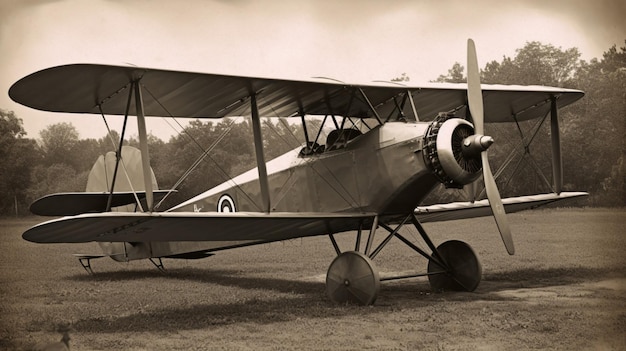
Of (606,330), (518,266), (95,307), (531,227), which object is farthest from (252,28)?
(531,227)

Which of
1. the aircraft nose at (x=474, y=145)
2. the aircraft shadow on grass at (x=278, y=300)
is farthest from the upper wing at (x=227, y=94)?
the aircraft shadow on grass at (x=278, y=300)

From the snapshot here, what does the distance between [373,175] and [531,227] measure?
1137cm

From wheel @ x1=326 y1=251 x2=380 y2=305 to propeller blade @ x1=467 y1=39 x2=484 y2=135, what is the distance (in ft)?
6.47

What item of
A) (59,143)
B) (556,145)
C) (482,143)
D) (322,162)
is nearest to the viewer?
(482,143)

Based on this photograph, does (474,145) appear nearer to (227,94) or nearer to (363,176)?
(363,176)

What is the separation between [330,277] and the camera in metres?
7.51

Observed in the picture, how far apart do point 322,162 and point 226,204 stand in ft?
7.59

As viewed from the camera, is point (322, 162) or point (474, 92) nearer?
point (474, 92)

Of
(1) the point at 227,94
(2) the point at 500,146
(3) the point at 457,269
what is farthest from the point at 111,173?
(2) the point at 500,146

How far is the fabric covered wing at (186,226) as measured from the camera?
5.98 m

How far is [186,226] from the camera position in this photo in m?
6.82

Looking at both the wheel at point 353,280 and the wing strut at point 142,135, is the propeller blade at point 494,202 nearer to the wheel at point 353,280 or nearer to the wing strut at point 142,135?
the wheel at point 353,280

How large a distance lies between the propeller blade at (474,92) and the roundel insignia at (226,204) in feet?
13.2

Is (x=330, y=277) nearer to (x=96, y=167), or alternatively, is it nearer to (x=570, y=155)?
(x=96, y=167)
